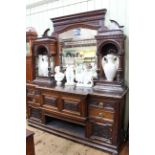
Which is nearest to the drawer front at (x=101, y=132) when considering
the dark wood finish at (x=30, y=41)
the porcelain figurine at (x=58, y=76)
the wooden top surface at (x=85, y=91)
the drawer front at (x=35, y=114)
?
the wooden top surface at (x=85, y=91)

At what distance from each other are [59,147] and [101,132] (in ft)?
2.18

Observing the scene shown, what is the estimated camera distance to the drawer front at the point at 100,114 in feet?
7.40

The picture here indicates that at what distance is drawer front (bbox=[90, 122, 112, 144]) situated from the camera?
2307 mm

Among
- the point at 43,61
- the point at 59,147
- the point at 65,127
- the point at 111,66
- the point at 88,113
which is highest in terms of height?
the point at 43,61

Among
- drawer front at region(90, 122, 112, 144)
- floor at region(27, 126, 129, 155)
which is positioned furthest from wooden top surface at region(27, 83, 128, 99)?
floor at region(27, 126, 129, 155)

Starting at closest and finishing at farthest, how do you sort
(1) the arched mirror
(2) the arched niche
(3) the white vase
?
(3) the white vase → (1) the arched mirror → (2) the arched niche

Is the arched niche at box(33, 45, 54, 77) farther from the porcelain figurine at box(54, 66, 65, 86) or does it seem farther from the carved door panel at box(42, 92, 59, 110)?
the carved door panel at box(42, 92, 59, 110)

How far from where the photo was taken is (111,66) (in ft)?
8.05

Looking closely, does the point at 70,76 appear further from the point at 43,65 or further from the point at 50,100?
the point at 43,65

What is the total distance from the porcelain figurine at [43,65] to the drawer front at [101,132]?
4.76 ft

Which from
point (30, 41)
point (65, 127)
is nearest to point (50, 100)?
point (65, 127)

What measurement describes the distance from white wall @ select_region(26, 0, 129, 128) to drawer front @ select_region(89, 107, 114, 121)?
0.66 m
